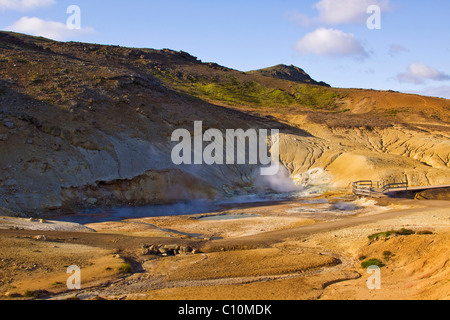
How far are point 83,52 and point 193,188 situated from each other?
136 ft

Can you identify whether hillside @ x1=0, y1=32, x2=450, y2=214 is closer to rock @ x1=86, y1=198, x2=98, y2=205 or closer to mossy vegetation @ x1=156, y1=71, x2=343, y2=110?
rock @ x1=86, y1=198, x2=98, y2=205

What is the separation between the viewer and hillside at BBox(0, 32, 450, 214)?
30547mm

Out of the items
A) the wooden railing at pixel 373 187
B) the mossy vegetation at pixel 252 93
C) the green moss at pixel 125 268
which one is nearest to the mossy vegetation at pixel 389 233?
the green moss at pixel 125 268

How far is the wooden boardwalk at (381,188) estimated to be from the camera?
117ft

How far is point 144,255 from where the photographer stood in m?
19.4

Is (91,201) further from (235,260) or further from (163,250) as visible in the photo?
(235,260)

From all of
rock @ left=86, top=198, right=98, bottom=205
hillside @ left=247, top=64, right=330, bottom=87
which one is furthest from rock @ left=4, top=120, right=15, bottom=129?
hillside @ left=247, top=64, right=330, bottom=87

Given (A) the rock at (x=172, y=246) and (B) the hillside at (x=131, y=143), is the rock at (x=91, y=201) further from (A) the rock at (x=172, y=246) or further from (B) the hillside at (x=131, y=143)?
(A) the rock at (x=172, y=246)

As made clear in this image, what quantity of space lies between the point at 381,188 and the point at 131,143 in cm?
1888

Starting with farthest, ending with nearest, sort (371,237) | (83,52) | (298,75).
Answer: (298,75) → (83,52) → (371,237)

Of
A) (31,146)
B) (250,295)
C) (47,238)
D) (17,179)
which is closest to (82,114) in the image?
(31,146)

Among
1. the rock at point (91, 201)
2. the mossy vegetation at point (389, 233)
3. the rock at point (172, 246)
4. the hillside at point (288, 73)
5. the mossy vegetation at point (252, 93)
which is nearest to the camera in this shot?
the rock at point (172, 246)

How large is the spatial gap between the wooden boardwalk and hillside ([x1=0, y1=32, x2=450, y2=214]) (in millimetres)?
1338

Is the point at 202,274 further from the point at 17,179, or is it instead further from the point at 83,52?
the point at 83,52
